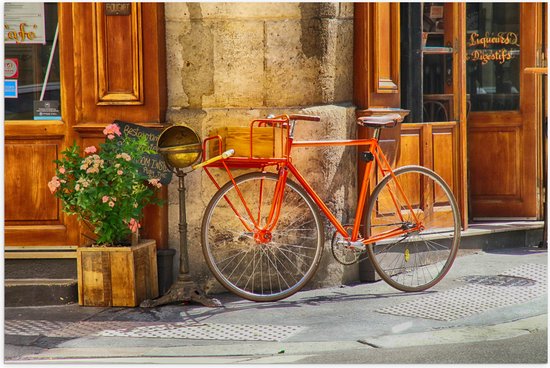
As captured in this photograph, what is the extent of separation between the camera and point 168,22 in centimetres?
796

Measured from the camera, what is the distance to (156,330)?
22.9 ft

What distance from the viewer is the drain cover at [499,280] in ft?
26.9

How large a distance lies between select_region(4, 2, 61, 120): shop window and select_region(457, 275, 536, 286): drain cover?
11.6 feet

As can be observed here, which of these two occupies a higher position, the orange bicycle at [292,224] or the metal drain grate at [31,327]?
the orange bicycle at [292,224]

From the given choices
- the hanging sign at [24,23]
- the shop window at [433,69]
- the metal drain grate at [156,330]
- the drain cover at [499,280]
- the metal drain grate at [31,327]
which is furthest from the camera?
the shop window at [433,69]

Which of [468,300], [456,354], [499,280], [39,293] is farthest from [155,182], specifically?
[499,280]

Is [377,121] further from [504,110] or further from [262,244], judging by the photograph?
[504,110]

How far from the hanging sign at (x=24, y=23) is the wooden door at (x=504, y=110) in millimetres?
4068

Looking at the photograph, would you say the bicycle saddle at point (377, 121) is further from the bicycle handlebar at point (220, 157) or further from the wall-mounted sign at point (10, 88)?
the wall-mounted sign at point (10, 88)

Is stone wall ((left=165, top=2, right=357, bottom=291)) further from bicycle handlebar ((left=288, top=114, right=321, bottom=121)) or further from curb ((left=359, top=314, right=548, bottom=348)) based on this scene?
curb ((left=359, top=314, right=548, bottom=348))

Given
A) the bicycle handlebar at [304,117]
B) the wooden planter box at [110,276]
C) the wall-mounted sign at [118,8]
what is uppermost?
the wall-mounted sign at [118,8]

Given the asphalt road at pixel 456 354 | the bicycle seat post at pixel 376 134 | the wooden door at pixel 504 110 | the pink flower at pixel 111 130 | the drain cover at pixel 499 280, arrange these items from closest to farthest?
the asphalt road at pixel 456 354, the pink flower at pixel 111 130, the bicycle seat post at pixel 376 134, the drain cover at pixel 499 280, the wooden door at pixel 504 110

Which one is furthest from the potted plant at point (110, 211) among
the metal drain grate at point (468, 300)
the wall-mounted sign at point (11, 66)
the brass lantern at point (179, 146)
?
the metal drain grate at point (468, 300)

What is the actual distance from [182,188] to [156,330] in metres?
1.18
